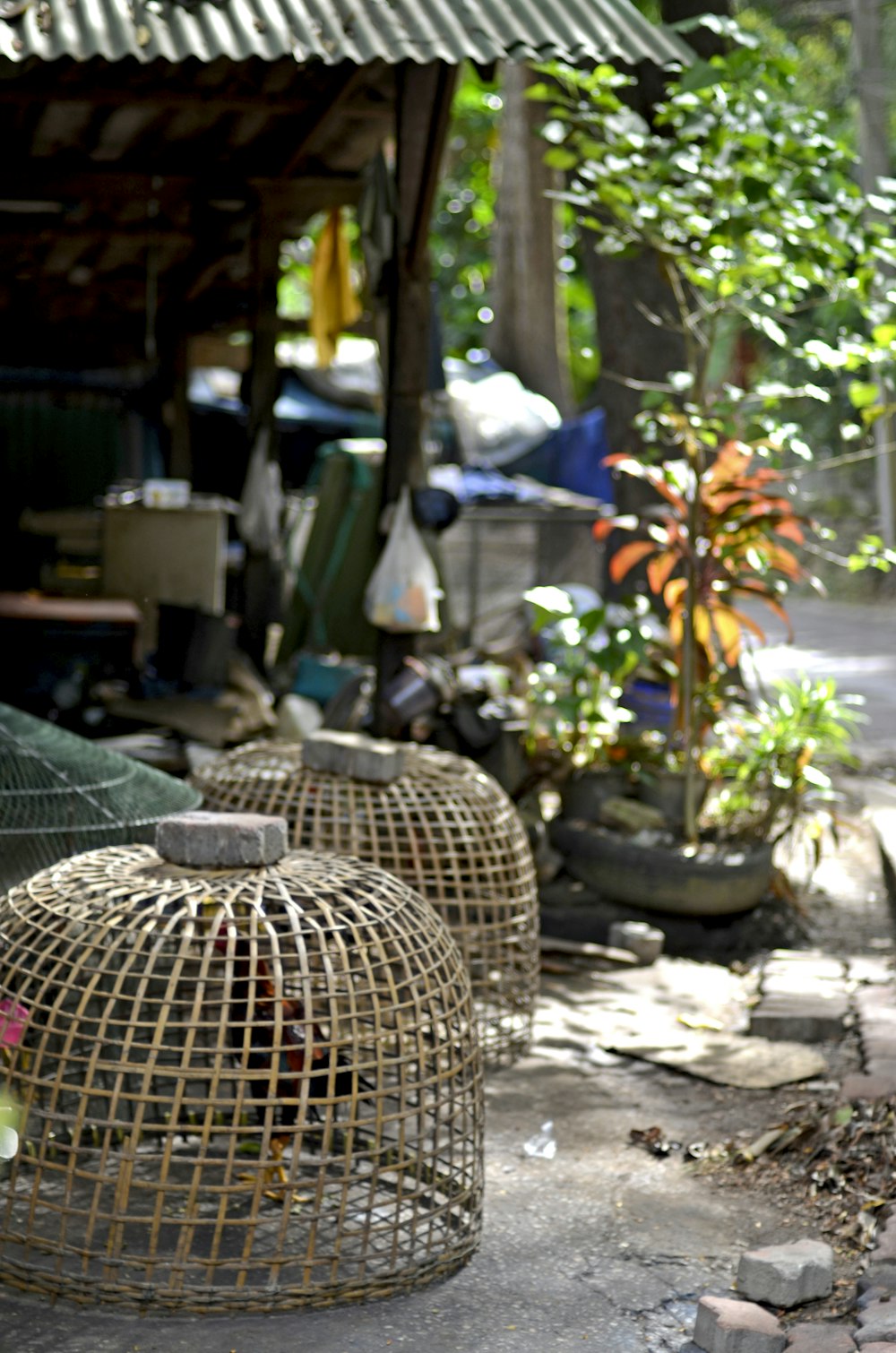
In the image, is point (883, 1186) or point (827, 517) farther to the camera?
point (827, 517)

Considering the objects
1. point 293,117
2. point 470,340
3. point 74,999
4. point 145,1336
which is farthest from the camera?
point 470,340

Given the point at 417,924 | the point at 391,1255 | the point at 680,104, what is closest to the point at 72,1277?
the point at 391,1255

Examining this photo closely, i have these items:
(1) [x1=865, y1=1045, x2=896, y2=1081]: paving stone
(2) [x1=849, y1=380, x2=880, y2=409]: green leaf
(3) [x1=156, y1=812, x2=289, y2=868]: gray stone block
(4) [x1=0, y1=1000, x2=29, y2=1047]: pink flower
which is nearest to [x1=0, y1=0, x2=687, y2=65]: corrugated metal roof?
(2) [x1=849, y1=380, x2=880, y2=409]: green leaf

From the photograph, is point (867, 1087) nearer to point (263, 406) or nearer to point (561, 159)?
point (561, 159)

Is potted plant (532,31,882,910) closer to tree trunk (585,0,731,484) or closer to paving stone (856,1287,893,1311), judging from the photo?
tree trunk (585,0,731,484)

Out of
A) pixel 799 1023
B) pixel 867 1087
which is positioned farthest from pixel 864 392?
pixel 867 1087

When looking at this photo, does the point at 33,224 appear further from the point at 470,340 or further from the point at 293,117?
the point at 470,340

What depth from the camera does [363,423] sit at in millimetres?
15500

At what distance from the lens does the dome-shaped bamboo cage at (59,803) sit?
4383mm

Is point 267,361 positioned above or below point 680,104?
below

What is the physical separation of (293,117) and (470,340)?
15.8 meters

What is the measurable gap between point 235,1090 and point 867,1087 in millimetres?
1883

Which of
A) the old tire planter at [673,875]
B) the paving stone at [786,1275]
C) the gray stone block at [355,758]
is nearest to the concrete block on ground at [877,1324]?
the paving stone at [786,1275]

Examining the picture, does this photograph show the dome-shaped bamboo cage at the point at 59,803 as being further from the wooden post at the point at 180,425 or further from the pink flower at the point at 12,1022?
the wooden post at the point at 180,425
